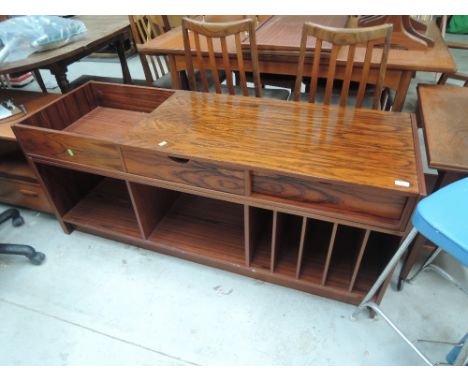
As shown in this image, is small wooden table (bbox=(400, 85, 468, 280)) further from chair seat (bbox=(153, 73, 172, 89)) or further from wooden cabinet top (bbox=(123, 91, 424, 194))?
chair seat (bbox=(153, 73, 172, 89))

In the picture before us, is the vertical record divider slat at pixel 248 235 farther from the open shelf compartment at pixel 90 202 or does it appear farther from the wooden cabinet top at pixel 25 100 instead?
the wooden cabinet top at pixel 25 100

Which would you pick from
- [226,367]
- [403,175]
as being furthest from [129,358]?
[403,175]

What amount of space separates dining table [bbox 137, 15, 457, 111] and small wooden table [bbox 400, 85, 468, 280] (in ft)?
0.34

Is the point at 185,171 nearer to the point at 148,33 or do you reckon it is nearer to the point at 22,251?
the point at 22,251

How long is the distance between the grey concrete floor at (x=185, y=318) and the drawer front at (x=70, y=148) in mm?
508

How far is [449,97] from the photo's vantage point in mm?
1409

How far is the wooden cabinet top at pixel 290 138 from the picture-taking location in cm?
95

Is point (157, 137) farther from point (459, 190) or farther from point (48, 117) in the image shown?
point (459, 190)

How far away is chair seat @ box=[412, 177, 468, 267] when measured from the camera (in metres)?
0.64

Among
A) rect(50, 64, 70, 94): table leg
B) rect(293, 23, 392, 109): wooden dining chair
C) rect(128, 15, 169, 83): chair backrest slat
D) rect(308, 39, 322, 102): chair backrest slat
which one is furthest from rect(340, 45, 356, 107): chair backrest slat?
rect(50, 64, 70, 94): table leg

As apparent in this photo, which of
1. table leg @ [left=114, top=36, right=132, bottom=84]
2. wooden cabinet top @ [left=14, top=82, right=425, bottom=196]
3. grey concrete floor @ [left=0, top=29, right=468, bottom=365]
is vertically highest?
wooden cabinet top @ [left=14, top=82, right=425, bottom=196]

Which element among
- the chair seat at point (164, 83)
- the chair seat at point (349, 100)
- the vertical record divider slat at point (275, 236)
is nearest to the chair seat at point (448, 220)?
the vertical record divider slat at point (275, 236)

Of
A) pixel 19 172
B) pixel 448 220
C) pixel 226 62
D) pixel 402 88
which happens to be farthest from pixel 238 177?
pixel 19 172

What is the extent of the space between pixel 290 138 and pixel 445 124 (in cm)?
61
